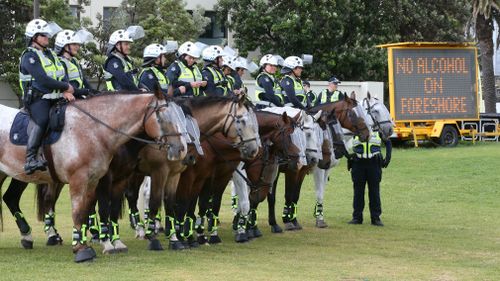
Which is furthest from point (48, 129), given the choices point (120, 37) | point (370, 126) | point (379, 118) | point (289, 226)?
point (379, 118)

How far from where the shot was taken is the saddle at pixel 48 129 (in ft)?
43.0

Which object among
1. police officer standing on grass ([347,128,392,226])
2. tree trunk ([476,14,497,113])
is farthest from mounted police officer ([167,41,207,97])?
tree trunk ([476,14,497,113])

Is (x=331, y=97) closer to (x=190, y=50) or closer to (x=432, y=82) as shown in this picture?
(x=190, y=50)

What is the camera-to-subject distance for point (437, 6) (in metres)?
45.5

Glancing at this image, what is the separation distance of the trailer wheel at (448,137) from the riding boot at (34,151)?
2671 cm

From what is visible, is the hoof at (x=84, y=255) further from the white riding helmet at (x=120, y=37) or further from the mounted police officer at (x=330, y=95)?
the mounted police officer at (x=330, y=95)

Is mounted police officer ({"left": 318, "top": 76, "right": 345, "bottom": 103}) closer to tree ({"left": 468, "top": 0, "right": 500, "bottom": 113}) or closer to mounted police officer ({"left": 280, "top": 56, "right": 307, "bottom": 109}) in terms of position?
mounted police officer ({"left": 280, "top": 56, "right": 307, "bottom": 109})

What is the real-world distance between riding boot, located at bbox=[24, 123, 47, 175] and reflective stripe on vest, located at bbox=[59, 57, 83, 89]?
4.44 ft

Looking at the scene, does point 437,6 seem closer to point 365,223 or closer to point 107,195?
point 365,223

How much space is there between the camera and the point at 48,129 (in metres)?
13.2

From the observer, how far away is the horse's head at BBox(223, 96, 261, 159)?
14414 mm

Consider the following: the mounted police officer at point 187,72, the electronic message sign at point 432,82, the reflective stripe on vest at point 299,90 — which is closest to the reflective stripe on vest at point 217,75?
the mounted police officer at point 187,72

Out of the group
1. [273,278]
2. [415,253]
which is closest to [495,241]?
[415,253]

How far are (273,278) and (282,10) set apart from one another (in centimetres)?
3229
